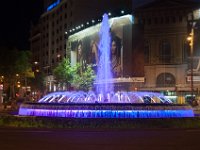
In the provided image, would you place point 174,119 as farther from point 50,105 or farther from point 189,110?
point 50,105

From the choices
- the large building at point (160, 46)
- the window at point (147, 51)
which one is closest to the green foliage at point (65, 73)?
the large building at point (160, 46)

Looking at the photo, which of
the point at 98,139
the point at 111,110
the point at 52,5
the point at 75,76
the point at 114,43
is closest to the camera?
the point at 98,139

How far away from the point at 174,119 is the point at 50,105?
7.48m

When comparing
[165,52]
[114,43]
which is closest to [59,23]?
[114,43]

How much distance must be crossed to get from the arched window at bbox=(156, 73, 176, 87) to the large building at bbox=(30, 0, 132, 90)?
18.9 m

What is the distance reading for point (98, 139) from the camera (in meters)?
18.7

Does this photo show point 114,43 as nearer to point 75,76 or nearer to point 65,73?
point 75,76

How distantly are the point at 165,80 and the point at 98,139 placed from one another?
71.2 meters

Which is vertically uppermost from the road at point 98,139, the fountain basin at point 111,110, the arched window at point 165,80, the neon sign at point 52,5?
the neon sign at point 52,5

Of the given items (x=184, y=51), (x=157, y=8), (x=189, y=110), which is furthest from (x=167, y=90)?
(x=189, y=110)

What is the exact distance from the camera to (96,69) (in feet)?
333

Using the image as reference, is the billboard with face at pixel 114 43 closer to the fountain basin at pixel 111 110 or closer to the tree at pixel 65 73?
the tree at pixel 65 73

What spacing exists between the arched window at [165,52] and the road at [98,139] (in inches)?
2612

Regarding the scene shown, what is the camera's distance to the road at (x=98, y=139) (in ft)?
52.8
